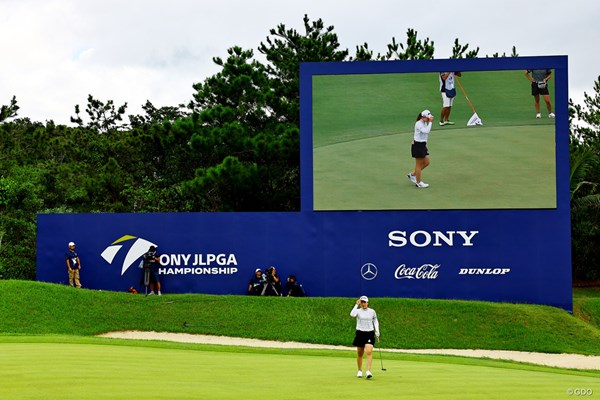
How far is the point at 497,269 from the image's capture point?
114ft

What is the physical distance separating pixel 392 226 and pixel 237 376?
17.7 m

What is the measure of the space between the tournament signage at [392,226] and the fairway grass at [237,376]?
412 inches

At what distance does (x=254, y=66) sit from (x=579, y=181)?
19631mm

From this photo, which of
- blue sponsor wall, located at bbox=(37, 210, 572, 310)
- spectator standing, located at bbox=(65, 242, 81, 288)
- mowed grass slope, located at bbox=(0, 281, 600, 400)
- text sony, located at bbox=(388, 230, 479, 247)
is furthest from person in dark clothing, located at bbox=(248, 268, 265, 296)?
spectator standing, located at bbox=(65, 242, 81, 288)

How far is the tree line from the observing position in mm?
48594

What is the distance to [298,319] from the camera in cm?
3266

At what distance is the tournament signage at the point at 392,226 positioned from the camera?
113ft

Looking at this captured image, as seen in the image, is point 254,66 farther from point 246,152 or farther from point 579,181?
point 579,181

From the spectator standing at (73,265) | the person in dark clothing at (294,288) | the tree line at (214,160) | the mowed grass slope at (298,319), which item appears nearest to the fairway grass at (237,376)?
the mowed grass slope at (298,319)

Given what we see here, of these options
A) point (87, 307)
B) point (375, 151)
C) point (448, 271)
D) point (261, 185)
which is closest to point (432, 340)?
point (448, 271)

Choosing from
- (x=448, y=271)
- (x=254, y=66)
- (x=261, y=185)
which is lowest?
(x=448, y=271)

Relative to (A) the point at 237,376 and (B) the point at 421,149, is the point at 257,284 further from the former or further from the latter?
(A) the point at 237,376

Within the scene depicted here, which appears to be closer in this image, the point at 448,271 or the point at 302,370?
the point at 302,370

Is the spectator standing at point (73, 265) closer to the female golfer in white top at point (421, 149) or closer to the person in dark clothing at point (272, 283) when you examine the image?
the person in dark clothing at point (272, 283)
